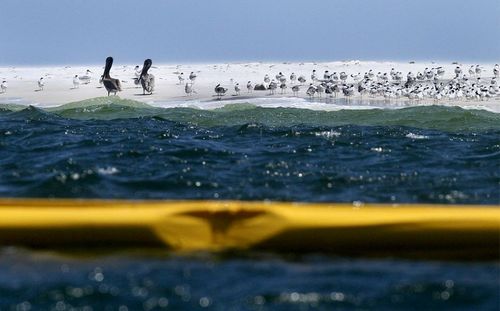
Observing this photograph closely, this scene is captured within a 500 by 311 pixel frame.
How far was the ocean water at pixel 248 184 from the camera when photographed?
5.85 meters

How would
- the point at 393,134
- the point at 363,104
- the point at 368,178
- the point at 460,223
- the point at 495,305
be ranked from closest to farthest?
the point at 495,305 → the point at 460,223 → the point at 368,178 → the point at 393,134 → the point at 363,104

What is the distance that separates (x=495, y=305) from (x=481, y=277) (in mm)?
575

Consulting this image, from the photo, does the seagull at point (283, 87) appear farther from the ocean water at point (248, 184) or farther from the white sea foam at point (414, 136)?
the white sea foam at point (414, 136)

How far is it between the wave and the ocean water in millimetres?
71

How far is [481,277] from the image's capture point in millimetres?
6238

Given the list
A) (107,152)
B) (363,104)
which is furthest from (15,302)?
(363,104)

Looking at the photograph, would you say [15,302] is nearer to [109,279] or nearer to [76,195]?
[109,279]

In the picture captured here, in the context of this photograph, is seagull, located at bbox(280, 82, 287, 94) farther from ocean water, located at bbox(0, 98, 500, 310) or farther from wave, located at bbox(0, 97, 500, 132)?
ocean water, located at bbox(0, 98, 500, 310)

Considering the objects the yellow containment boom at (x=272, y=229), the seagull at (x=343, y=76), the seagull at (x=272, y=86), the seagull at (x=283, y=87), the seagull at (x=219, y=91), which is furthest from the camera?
the seagull at (x=343, y=76)

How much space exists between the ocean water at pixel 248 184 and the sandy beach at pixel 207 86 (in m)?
7.21

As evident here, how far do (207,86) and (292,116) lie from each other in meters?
15.4

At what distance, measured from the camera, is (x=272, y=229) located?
22.2 ft

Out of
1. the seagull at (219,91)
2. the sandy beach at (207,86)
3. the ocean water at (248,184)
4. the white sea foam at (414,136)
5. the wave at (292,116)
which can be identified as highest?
the ocean water at (248,184)

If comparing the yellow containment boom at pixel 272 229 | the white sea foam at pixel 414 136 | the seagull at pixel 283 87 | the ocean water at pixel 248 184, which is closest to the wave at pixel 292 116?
the ocean water at pixel 248 184
